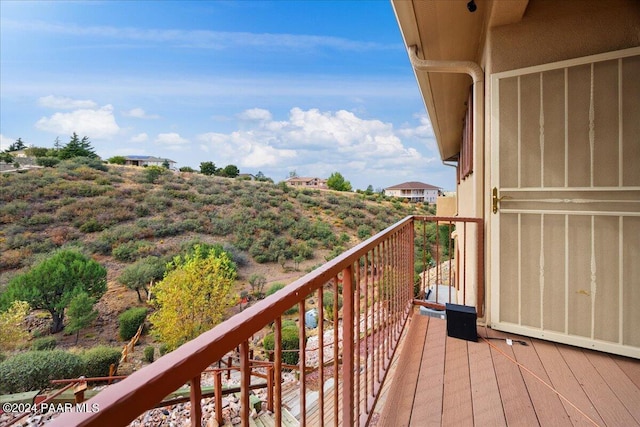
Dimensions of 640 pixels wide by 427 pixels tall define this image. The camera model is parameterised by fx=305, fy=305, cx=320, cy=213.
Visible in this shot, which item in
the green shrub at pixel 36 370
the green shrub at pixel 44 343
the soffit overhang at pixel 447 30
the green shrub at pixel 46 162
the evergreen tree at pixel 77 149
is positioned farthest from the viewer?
the evergreen tree at pixel 77 149

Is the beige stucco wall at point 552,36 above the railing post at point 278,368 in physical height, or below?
above

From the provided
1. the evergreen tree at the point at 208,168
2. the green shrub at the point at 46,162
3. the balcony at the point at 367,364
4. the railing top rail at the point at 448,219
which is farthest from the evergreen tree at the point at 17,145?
the railing top rail at the point at 448,219

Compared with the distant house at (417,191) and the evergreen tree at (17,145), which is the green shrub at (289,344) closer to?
the distant house at (417,191)

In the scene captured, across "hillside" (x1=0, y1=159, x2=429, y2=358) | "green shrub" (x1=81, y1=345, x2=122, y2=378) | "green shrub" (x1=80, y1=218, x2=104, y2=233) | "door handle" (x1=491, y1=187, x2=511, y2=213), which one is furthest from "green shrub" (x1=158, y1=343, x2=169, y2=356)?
"green shrub" (x1=80, y1=218, x2=104, y2=233)

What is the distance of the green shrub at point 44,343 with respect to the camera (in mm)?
10094

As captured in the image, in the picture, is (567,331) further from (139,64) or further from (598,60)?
(139,64)

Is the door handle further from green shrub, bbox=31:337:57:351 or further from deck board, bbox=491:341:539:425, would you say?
green shrub, bbox=31:337:57:351

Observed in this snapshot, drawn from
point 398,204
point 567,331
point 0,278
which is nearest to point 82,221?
point 0,278

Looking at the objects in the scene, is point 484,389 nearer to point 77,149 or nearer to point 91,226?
point 91,226

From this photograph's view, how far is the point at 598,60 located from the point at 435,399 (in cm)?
249

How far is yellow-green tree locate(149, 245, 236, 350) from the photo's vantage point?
10617mm

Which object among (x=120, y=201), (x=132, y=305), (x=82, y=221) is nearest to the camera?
(x=132, y=305)

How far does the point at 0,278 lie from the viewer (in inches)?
528

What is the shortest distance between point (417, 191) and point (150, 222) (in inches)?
1372
